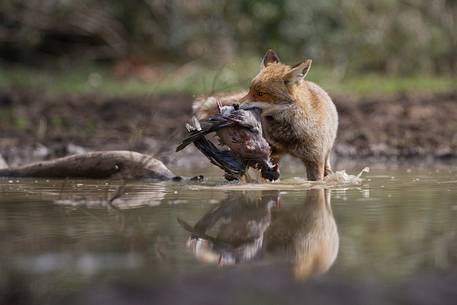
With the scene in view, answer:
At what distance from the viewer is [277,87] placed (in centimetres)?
896

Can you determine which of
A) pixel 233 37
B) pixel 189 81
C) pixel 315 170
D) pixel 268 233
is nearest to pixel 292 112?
pixel 315 170

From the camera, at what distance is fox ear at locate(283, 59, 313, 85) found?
886cm

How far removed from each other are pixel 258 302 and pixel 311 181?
16.2 feet

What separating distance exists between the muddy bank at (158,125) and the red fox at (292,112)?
2.83 m

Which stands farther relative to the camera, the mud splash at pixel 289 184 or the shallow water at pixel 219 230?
the mud splash at pixel 289 184

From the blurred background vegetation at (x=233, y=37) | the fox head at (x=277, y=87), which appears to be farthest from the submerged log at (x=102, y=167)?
the blurred background vegetation at (x=233, y=37)

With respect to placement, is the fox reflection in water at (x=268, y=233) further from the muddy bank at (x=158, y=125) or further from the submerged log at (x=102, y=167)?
the muddy bank at (x=158, y=125)

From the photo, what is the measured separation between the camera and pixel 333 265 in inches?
204

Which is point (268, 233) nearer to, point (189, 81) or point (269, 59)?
point (269, 59)

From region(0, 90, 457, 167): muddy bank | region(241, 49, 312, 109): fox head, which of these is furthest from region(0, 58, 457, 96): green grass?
region(241, 49, 312, 109): fox head

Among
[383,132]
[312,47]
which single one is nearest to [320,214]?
[383,132]

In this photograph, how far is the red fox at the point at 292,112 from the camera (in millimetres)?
8953

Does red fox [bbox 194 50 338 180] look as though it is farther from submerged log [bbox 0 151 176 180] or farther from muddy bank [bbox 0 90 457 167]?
muddy bank [bbox 0 90 457 167]

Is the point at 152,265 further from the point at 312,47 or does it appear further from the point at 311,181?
the point at 312,47
